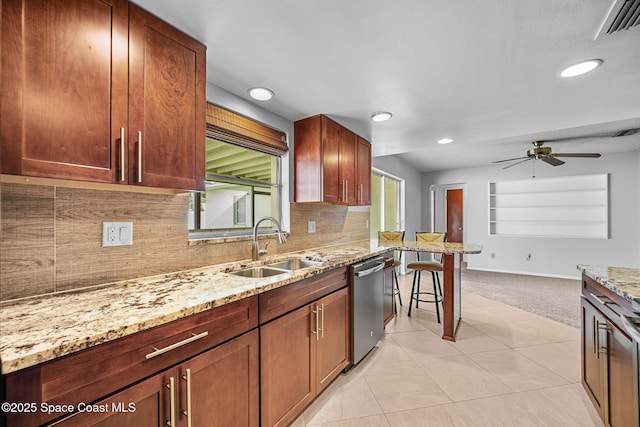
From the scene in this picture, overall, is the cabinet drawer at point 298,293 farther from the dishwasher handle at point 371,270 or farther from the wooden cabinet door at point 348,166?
the wooden cabinet door at point 348,166

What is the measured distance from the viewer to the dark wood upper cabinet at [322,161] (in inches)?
98.3

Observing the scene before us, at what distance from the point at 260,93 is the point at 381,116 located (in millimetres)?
1157

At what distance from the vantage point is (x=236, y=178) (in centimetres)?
219

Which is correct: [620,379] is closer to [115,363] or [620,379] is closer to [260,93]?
[115,363]

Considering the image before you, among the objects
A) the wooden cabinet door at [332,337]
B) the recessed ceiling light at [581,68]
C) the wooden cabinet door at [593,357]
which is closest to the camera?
the wooden cabinet door at [593,357]

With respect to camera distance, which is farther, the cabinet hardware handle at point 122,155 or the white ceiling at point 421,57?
the white ceiling at point 421,57

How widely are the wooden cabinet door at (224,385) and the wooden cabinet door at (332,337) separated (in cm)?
57

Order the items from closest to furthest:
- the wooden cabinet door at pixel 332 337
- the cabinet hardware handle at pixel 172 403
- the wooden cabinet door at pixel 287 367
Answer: the cabinet hardware handle at pixel 172 403, the wooden cabinet door at pixel 287 367, the wooden cabinet door at pixel 332 337

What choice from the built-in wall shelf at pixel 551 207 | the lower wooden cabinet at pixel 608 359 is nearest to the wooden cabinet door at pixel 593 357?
the lower wooden cabinet at pixel 608 359

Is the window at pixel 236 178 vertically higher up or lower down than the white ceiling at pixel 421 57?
lower down

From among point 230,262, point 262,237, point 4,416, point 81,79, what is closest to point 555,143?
point 262,237

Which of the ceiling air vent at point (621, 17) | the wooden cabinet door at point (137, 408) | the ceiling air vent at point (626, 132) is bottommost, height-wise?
the wooden cabinet door at point (137, 408)

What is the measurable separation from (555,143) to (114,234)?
5669 millimetres

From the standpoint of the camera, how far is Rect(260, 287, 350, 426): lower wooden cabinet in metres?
1.40
